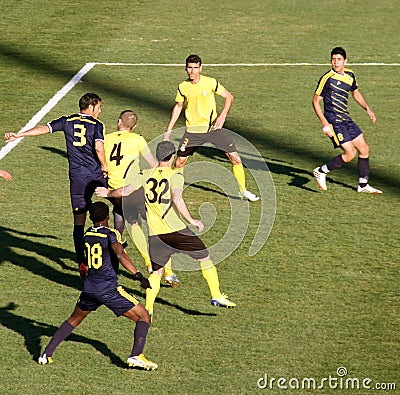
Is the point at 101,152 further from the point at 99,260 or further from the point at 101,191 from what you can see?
the point at 99,260

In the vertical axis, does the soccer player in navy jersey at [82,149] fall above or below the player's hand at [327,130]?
below

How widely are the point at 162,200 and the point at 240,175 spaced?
4.86 metres

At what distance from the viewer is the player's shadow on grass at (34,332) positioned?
40.2ft

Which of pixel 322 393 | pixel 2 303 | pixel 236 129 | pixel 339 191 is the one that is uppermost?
pixel 236 129

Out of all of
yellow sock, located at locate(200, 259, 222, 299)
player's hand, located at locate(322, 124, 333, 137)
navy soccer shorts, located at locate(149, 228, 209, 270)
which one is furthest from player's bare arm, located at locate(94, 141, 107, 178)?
player's hand, located at locate(322, 124, 333, 137)

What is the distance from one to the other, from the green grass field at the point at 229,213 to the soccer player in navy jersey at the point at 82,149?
107cm

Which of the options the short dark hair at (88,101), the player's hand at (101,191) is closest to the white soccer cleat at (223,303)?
the player's hand at (101,191)

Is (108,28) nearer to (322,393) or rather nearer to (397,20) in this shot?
(397,20)

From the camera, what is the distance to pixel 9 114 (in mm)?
22344

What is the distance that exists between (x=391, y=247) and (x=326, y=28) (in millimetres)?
14452

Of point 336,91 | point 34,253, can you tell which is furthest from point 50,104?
point 34,253

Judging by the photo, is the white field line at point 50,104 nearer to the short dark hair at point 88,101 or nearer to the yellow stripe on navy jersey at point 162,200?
the short dark hair at point 88,101

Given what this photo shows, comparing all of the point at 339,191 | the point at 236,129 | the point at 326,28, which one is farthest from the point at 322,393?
the point at 326,28

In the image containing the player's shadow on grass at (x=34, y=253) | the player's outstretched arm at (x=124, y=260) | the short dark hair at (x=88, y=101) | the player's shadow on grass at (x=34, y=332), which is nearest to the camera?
the player's outstretched arm at (x=124, y=260)
